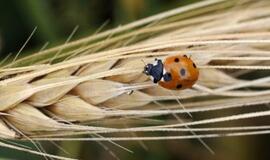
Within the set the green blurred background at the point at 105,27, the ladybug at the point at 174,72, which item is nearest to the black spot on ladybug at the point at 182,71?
the ladybug at the point at 174,72

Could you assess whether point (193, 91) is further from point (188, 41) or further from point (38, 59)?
point (38, 59)

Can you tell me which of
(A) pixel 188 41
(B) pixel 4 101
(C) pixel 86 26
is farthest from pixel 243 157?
(B) pixel 4 101

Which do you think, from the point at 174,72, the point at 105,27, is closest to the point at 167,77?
the point at 174,72

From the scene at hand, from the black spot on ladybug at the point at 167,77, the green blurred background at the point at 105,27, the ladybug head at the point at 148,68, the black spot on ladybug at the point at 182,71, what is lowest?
the ladybug head at the point at 148,68

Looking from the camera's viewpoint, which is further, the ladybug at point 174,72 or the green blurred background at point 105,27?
the green blurred background at point 105,27

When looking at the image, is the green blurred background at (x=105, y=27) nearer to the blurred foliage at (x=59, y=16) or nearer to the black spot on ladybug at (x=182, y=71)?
the blurred foliage at (x=59, y=16)

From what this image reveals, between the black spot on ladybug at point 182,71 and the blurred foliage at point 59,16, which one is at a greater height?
the blurred foliage at point 59,16

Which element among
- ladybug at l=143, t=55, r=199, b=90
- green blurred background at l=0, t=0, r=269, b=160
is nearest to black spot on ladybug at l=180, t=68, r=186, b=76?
ladybug at l=143, t=55, r=199, b=90
